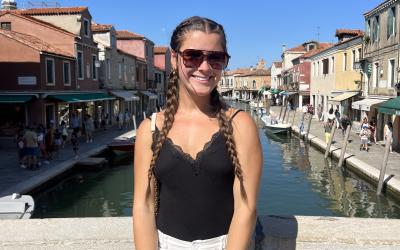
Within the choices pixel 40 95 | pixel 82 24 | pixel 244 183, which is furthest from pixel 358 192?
pixel 82 24

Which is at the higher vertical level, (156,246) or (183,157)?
(183,157)

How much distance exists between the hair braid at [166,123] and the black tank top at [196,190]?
0.02 meters

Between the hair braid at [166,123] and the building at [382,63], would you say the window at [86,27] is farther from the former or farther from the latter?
the hair braid at [166,123]

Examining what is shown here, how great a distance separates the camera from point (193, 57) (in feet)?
6.20

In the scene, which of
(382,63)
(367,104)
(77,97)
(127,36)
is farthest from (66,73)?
(127,36)

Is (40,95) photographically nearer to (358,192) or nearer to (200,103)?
(358,192)

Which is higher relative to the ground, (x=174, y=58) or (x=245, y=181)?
(x=174, y=58)

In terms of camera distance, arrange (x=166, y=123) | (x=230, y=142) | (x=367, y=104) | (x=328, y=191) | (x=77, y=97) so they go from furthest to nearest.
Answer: (x=77, y=97)
(x=367, y=104)
(x=328, y=191)
(x=166, y=123)
(x=230, y=142)

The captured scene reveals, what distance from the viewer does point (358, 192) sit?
43.7 feet

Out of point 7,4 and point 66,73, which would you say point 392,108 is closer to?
point 66,73

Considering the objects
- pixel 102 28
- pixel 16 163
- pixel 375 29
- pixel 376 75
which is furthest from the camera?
pixel 102 28

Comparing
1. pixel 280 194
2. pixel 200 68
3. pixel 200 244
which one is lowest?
pixel 280 194

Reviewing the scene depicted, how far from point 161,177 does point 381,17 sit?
22240 millimetres

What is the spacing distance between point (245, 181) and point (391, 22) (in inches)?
817
